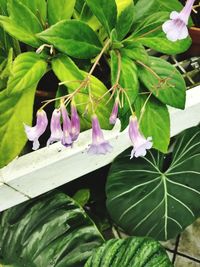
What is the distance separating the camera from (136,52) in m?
0.88

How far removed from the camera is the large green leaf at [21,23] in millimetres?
816

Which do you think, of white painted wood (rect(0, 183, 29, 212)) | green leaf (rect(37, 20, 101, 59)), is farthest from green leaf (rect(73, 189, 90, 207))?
green leaf (rect(37, 20, 101, 59))

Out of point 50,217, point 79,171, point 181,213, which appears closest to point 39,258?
point 50,217

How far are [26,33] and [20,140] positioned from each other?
0.20 m

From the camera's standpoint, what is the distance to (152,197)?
108 centimetres

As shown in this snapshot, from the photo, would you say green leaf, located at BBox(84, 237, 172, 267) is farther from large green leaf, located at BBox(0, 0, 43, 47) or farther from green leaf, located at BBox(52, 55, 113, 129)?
large green leaf, located at BBox(0, 0, 43, 47)

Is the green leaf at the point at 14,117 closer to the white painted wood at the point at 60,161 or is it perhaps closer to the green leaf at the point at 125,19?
the white painted wood at the point at 60,161

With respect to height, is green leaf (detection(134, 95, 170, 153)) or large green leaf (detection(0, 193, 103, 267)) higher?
green leaf (detection(134, 95, 170, 153))

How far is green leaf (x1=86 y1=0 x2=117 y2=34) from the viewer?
2.74 ft

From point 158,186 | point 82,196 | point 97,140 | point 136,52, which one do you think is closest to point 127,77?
point 136,52

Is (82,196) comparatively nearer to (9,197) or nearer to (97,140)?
(9,197)

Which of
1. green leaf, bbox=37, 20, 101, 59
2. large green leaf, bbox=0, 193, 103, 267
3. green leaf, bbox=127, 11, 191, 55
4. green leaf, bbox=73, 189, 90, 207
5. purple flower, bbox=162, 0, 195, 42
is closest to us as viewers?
purple flower, bbox=162, 0, 195, 42

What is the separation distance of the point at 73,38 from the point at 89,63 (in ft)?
0.40

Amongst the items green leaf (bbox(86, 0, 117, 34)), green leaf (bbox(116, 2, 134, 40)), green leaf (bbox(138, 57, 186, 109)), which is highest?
green leaf (bbox(86, 0, 117, 34))
